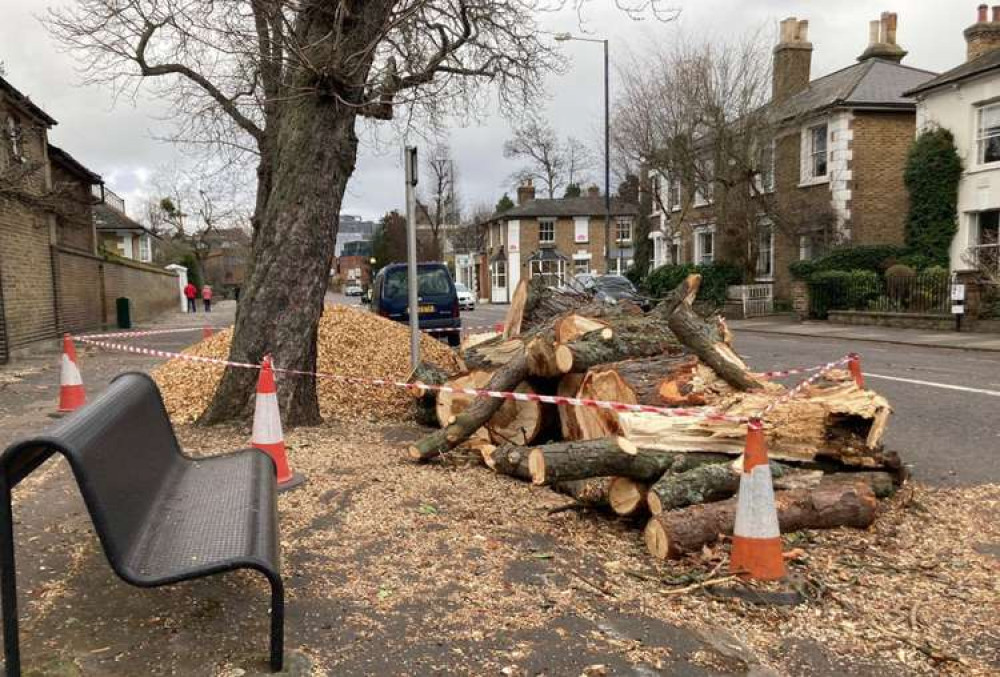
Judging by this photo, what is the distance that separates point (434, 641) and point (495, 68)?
8.99 meters

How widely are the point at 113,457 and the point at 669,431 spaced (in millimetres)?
3170

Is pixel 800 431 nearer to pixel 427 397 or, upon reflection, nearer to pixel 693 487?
pixel 693 487

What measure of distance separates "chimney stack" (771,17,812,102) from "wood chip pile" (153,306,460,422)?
76.7 ft

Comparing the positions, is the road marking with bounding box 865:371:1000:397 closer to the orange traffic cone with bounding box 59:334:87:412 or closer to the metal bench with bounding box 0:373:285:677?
the metal bench with bounding box 0:373:285:677

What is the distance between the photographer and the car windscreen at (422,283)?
15.7 metres

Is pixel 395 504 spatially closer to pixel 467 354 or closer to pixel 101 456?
pixel 101 456

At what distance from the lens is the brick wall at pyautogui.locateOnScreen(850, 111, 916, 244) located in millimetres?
25422

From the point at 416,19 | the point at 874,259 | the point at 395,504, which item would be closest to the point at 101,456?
the point at 395,504

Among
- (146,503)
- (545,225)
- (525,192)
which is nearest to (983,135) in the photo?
(146,503)

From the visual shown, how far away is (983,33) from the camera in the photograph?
24.6 metres

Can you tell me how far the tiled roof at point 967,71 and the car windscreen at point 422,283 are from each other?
1645cm

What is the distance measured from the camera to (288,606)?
3314mm

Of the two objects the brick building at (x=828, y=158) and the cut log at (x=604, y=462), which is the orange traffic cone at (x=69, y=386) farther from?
the brick building at (x=828, y=158)

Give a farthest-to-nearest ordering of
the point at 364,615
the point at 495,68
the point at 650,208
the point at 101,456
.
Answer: the point at 650,208 < the point at 495,68 < the point at 364,615 < the point at 101,456
